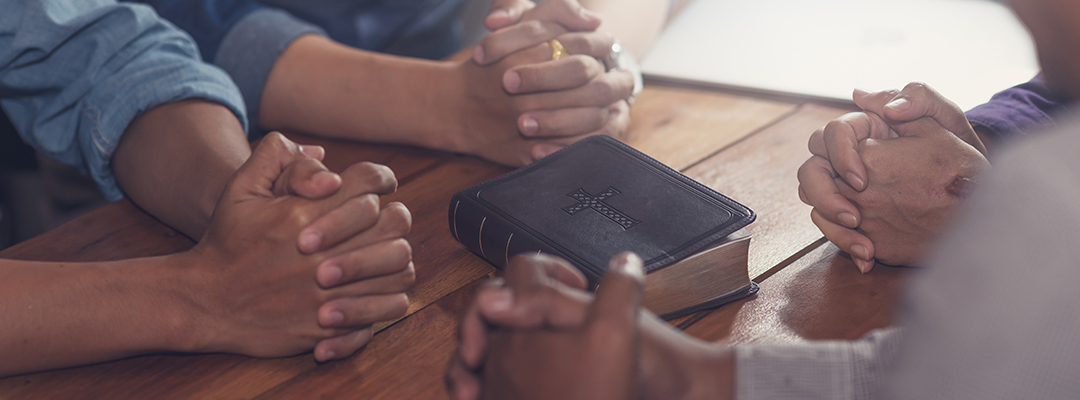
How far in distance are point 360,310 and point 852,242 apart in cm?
50

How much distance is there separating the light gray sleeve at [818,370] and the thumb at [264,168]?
46 centimetres

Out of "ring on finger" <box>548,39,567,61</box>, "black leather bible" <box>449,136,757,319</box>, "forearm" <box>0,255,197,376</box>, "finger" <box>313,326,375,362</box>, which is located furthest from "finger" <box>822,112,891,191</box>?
"forearm" <box>0,255,197,376</box>

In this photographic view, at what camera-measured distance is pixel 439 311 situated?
678 mm

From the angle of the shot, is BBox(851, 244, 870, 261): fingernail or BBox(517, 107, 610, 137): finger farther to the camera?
BBox(517, 107, 610, 137): finger

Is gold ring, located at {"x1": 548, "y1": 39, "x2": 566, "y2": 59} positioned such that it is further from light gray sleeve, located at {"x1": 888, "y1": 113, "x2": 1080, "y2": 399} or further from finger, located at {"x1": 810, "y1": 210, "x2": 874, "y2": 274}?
light gray sleeve, located at {"x1": 888, "y1": 113, "x2": 1080, "y2": 399}

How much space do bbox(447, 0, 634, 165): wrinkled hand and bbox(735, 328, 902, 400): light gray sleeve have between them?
55 cm

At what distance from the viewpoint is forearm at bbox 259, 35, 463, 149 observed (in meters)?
1.03

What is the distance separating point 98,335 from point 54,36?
531mm

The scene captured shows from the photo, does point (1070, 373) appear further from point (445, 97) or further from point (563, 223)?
point (445, 97)

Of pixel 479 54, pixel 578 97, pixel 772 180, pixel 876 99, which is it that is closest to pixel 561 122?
pixel 578 97

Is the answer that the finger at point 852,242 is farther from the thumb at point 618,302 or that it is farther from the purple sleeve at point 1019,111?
the thumb at point 618,302

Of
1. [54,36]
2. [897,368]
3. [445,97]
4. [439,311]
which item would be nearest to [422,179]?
[445,97]

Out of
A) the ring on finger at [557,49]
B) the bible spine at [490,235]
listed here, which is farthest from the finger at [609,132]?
the bible spine at [490,235]

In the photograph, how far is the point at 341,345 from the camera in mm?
614
